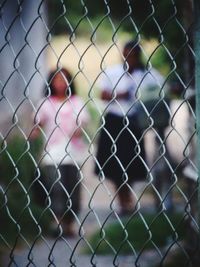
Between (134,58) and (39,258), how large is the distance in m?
1.82

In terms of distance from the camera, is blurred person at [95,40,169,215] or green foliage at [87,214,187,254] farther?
green foliage at [87,214,187,254]

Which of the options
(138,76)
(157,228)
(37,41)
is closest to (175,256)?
(157,228)

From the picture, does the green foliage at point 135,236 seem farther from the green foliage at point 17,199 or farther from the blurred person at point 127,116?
the green foliage at point 17,199

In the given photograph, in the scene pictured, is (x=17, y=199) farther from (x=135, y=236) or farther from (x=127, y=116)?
(x=127, y=116)

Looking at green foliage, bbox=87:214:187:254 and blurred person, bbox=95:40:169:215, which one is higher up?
blurred person, bbox=95:40:169:215

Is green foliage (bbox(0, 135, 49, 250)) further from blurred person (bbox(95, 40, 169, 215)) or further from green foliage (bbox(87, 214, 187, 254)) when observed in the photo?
blurred person (bbox(95, 40, 169, 215))

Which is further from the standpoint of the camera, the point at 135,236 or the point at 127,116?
the point at 135,236

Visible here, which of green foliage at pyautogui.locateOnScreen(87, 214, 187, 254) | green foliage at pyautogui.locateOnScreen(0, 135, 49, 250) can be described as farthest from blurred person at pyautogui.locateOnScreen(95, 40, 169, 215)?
green foliage at pyautogui.locateOnScreen(0, 135, 49, 250)

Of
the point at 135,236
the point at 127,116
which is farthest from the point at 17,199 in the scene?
the point at 127,116

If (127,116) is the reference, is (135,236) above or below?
below

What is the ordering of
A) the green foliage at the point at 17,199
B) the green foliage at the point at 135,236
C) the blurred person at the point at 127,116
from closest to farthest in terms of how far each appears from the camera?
the blurred person at the point at 127,116 < the green foliage at the point at 135,236 < the green foliage at the point at 17,199

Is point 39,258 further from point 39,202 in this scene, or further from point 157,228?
point 157,228

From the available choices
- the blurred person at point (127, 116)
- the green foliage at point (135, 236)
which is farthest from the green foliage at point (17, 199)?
the blurred person at point (127, 116)

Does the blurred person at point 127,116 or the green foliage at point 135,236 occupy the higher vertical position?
the blurred person at point 127,116
